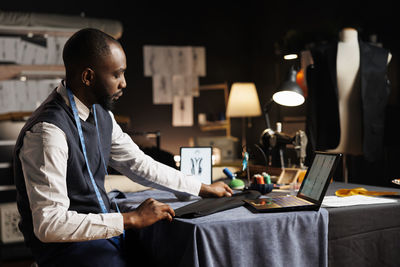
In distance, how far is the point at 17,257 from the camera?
4.19m

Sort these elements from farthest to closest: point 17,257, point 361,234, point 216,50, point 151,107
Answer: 1. point 216,50
2. point 151,107
3. point 17,257
4. point 361,234

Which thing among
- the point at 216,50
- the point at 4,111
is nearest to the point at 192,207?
the point at 4,111

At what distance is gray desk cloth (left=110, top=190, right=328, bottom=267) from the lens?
55.1 inches

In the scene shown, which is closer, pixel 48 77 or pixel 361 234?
pixel 361 234

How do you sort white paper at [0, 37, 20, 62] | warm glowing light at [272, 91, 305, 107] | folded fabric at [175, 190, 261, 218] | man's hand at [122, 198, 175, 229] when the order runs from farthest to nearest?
white paper at [0, 37, 20, 62], warm glowing light at [272, 91, 305, 107], folded fabric at [175, 190, 261, 218], man's hand at [122, 198, 175, 229]

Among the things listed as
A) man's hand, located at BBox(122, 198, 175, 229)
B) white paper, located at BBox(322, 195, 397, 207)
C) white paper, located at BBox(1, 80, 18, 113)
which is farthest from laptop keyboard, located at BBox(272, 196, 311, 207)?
white paper, located at BBox(1, 80, 18, 113)

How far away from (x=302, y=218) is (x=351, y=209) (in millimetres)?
225

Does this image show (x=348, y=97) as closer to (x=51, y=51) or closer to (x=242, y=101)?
(x=242, y=101)

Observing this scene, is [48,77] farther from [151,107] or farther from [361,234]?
[361,234]

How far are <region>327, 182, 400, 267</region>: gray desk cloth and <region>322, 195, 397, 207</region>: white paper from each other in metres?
0.03

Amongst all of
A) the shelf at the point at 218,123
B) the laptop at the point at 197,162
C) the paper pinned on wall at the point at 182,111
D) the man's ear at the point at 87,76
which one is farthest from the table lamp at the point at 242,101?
the man's ear at the point at 87,76

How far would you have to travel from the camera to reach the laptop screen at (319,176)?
1.63 m

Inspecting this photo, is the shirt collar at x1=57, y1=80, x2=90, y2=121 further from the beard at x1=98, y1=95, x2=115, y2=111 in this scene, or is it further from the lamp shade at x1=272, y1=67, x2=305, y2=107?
the lamp shade at x1=272, y1=67, x2=305, y2=107

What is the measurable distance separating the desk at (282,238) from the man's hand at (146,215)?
5 cm
